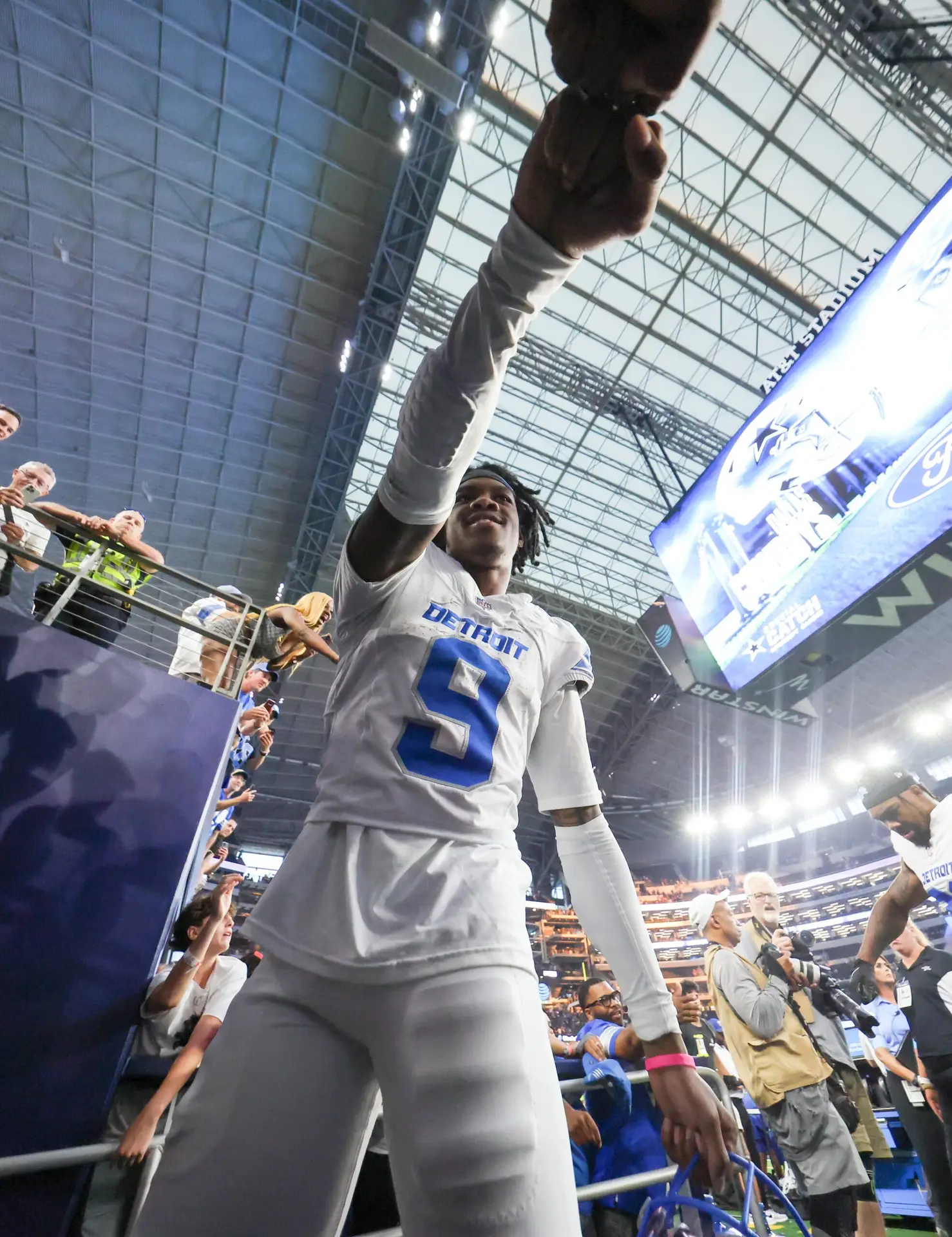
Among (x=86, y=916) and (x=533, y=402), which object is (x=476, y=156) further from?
(x=86, y=916)

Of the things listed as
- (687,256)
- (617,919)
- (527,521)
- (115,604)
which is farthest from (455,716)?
(687,256)

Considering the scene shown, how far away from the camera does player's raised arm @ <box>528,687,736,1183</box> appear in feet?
3.22

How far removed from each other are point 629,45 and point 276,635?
12.7 ft

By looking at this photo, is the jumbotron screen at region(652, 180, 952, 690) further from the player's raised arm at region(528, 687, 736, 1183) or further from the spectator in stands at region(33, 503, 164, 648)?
the spectator in stands at region(33, 503, 164, 648)

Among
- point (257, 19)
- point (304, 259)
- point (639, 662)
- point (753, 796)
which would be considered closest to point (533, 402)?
point (304, 259)

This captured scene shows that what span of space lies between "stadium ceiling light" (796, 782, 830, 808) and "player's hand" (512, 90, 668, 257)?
20.4 m

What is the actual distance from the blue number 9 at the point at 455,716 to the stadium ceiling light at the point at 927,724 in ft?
60.4

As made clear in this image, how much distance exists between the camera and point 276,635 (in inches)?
163

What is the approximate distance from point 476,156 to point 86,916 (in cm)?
1052

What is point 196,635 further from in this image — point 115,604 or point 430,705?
point 430,705

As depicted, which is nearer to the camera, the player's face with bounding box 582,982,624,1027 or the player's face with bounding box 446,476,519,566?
the player's face with bounding box 446,476,519,566

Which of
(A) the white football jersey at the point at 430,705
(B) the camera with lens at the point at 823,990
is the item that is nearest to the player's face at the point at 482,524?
(A) the white football jersey at the point at 430,705

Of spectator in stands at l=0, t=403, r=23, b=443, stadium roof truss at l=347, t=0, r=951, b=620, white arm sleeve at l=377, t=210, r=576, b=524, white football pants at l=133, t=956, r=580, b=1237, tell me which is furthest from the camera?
stadium roof truss at l=347, t=0, r=951, b=620

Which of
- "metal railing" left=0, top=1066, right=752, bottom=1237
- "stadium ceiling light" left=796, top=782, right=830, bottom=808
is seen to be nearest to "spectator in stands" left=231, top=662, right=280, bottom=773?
"metal railing" left=0, top=1066, right=752, bottom=1237
